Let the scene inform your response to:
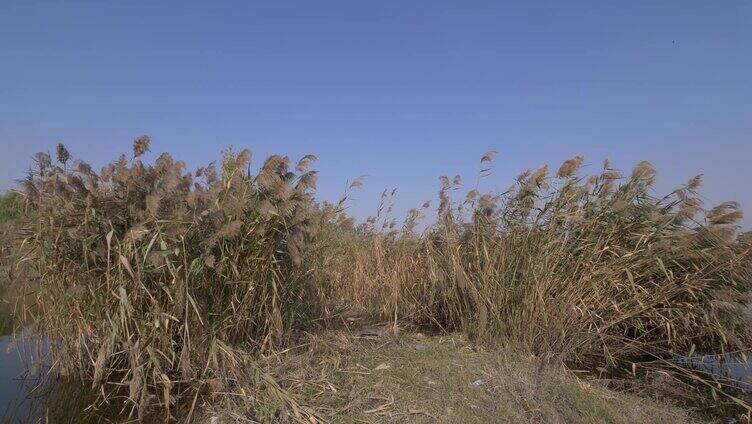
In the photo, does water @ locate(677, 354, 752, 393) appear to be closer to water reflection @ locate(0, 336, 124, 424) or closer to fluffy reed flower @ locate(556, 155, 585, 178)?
fluffy reed flower @ locate(556, 155, 585, 178)

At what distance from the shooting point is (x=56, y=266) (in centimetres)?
364

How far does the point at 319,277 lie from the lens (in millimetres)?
4957

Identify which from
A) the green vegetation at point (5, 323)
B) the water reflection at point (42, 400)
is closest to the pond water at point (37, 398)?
the water reflection at point (42, 400)

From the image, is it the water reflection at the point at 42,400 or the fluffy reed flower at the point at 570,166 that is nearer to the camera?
the water reflection at the point at 42,400

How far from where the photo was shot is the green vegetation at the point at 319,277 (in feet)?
11.3

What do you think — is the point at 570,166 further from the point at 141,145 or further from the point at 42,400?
the point at 42,400

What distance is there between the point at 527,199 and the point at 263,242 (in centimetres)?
286

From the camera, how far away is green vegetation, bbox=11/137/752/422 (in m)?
3.44

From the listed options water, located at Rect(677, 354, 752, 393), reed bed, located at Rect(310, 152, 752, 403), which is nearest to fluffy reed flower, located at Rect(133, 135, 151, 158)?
reed bed, located at Rect(310, 152, 752, 403)

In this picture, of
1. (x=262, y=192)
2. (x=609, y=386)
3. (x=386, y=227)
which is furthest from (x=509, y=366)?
(x=386, y=227)

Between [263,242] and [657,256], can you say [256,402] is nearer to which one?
[263,242]

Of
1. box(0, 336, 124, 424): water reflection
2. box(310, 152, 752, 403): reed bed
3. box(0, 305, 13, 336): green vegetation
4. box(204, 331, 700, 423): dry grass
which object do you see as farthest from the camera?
box(0, 305, 13, 336): green vegetation

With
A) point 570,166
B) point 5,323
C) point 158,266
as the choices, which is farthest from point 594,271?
point 5,323

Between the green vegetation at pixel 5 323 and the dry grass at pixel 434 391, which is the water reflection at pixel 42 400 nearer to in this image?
the dry grass at pixel 434 391
